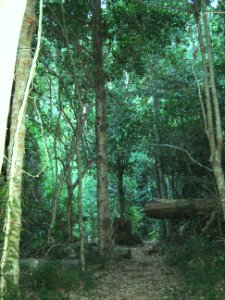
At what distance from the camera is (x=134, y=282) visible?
26.6 ft

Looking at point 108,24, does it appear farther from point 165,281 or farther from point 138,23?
point 165,281

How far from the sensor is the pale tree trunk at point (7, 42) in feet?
6.33

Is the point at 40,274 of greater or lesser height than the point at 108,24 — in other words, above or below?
below

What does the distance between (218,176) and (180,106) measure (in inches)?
245

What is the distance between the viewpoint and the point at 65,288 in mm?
6973

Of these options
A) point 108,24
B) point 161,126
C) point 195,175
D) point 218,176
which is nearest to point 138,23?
point 108,24

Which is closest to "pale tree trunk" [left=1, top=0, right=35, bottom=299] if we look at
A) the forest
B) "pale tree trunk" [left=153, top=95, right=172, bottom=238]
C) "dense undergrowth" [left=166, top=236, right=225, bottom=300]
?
the forest

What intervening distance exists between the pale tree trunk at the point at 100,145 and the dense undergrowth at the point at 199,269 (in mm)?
1695

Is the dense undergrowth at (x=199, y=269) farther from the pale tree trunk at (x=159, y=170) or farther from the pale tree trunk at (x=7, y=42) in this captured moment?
the pale tree trunk at (x=7, y=42)

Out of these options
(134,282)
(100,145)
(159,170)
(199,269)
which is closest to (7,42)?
(199,269)

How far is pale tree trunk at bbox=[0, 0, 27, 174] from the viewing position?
1931mm

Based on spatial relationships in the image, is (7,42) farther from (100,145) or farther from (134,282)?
(100,145)

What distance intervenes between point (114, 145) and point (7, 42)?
42.2 ft

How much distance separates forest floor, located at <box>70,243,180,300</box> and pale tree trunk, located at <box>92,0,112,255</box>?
0.80 meters
